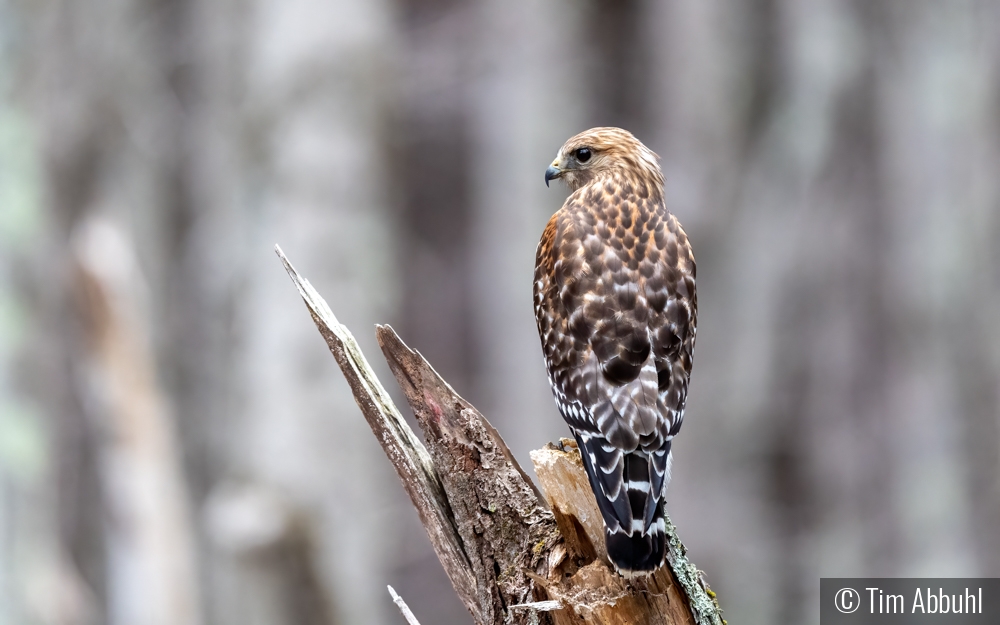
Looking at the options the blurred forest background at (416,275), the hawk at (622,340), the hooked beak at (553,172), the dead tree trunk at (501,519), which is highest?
the blurred forest background at (416,275)

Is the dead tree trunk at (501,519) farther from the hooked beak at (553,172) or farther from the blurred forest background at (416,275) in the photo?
the blurred forest background at (416,275)

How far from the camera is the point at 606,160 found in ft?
12.7

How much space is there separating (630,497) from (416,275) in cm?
1196

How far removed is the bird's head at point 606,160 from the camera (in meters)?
3.81

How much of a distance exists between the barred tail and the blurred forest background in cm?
449

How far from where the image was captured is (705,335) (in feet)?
34.4

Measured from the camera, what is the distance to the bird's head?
381 centimetres

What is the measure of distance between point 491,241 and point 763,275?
317cm

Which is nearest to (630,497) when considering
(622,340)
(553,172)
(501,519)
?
(501,519)

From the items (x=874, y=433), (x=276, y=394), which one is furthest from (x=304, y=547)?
(x=874, y=433)

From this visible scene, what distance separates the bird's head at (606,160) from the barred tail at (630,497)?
47.9 inches

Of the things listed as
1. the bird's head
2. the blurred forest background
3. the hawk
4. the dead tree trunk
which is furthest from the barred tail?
the blurred forest background

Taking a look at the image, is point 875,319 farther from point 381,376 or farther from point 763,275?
point 381,376

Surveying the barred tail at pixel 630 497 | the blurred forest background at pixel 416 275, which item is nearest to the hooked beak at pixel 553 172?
the barred tail at pixel 630 497
